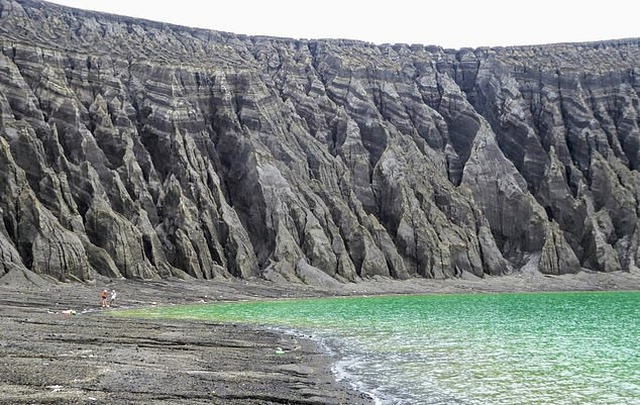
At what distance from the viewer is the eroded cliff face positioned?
7419cm

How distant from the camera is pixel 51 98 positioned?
81500 millimetres

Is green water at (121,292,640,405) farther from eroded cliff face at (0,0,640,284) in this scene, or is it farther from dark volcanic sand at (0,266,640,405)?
eroded cliff face at (0,0,640,284)

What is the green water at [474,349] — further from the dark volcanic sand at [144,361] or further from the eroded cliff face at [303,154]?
the eroded cliff face at [303,154]

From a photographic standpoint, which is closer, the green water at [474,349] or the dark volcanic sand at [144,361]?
the dark volcanic sand at [144,361]

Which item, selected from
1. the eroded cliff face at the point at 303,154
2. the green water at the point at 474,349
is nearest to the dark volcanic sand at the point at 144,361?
the green water at the point at 474,349

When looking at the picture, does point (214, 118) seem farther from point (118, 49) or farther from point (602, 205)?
point (602, 205)

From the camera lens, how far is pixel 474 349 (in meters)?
29.9

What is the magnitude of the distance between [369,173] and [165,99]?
103 feet

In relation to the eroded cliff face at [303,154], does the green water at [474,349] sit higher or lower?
lower

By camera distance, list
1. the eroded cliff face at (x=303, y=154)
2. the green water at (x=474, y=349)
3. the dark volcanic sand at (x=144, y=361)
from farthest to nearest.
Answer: the eroded cliff face at (x=303, y=154), the green water at (x=474, y=349), the dark volcanic sand at (x=144, y=361)

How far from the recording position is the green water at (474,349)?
21.0 m

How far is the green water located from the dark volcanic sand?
2.02 metres

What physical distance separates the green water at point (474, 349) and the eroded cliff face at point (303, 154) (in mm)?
23925

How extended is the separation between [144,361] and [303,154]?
77367 millimetres
